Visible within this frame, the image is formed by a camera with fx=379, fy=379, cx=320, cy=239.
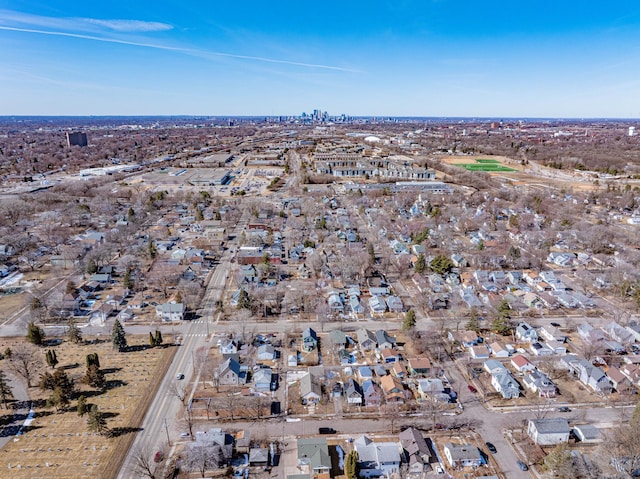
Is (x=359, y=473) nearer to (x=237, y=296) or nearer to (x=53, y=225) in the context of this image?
(x=237, y=296)

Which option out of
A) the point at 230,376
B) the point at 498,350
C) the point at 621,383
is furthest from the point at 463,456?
the point at 230,376

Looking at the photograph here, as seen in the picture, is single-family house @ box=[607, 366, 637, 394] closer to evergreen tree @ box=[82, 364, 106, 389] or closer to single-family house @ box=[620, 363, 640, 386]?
single-family house @ box=[620, 363, 640, 386]

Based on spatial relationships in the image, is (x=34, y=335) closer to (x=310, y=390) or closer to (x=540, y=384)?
(x=310, y=390)

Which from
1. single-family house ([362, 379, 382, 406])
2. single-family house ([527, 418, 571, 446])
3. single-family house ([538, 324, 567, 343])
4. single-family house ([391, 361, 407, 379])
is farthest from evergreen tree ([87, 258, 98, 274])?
single-family house ([538, 324, 567, 343])

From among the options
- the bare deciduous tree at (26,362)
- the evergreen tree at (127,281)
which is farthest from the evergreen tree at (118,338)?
the evergreen tree at (127,281)

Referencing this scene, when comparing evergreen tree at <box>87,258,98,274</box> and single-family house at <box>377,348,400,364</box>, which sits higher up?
evergreen tree at <box>87,258,98,274</box>

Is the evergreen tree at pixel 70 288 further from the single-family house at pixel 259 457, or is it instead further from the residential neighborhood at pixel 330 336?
the single-family house at pixel 259 457
